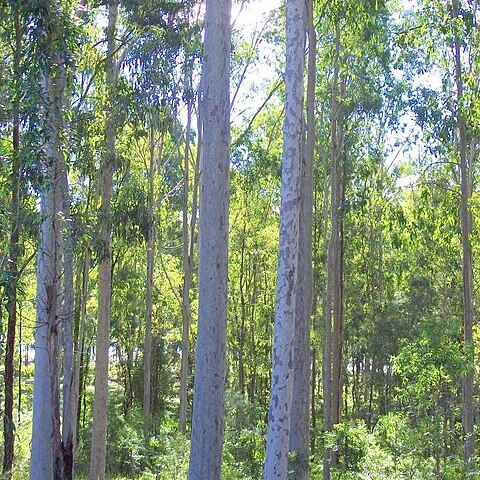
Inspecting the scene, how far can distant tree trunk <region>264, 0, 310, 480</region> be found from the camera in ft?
21.5

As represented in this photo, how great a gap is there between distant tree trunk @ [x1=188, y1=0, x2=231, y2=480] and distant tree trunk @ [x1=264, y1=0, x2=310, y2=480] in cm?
59

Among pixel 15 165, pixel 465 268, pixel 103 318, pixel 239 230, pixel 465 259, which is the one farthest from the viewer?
pixel 239 230

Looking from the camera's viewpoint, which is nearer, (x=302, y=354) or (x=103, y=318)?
(x=302, y=354)

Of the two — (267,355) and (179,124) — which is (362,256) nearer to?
(267,355)

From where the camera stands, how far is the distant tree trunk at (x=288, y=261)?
655cm

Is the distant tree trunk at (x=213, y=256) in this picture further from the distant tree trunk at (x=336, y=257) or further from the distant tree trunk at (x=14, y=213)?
the distant tree trunk at (x=336, y=257)

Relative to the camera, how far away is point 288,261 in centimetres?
664

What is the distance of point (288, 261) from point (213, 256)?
83cm

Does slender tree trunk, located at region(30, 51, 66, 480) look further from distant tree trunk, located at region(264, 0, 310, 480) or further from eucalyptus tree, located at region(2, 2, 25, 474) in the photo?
distant tree trunk, located at region(264, 0, 310, 480)

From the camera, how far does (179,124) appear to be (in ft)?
64.8

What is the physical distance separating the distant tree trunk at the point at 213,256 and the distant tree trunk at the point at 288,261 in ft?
1.94

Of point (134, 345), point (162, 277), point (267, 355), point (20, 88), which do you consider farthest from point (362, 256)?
point (20, 88)

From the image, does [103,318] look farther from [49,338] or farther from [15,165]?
[15,165]

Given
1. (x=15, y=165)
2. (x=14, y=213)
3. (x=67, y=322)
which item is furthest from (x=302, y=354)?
(x=15, y=165)
